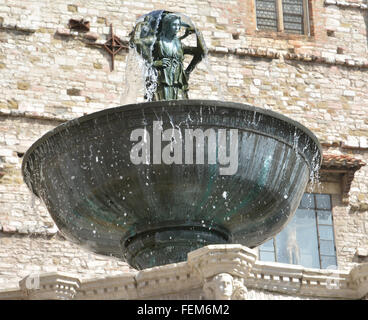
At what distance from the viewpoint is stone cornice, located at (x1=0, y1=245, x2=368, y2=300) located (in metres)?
8.66

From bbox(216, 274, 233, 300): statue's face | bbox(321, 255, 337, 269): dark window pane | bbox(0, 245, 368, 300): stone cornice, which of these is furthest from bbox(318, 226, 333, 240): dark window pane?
bbox(216, 274, 233, 300): statue's face

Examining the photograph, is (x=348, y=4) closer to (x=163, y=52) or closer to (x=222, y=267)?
(x=163, y=52)

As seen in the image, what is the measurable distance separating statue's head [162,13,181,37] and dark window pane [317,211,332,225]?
22.4 feet

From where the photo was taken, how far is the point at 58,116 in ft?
55.0

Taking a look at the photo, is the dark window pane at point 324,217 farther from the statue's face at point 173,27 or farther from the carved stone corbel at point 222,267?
the carved stone corbel at point 222,267

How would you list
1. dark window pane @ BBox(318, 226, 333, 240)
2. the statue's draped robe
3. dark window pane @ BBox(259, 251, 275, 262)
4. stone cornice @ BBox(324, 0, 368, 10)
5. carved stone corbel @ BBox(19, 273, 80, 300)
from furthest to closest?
1. stone cornice @ BBox(324, 0, 368, 10)
2. dark window pane @ BBox(318, 226, 333, 240)
3. dark window pane @ BBox(259, 251, 275, 262)
4. the statue's draped robe
5. carved stone corbel @ BBox(19, 273, 80, 300)

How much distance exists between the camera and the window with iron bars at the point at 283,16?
1867cm

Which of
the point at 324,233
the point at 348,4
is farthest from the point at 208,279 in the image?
the point at 348,4

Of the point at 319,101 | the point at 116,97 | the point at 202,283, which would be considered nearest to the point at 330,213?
the point at 319,101

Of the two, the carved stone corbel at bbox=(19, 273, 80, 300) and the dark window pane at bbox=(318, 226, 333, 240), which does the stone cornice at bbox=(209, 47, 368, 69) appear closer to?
the dark window pane at bbox=(318, 226, 333, 240)

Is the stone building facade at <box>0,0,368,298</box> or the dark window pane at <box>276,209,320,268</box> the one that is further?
the dark window pane at <box>276,209,320,268</box>

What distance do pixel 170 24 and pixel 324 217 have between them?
6929 millimetres
